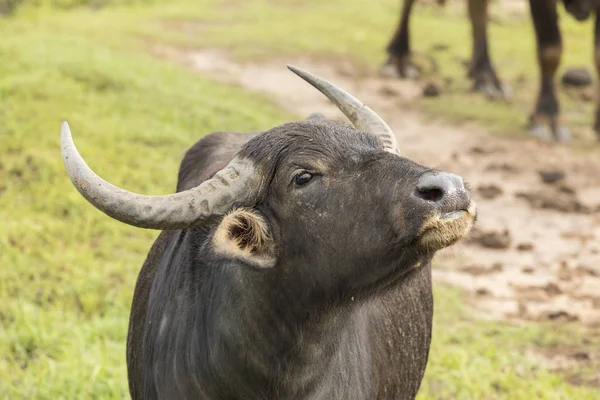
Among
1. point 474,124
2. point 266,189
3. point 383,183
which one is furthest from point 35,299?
point 474,124

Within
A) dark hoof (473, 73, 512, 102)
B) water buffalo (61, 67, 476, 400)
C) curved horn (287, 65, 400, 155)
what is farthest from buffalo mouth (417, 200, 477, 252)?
dark hoof (473, 73, 512, 102)

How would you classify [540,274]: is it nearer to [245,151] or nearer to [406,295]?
[406,295]

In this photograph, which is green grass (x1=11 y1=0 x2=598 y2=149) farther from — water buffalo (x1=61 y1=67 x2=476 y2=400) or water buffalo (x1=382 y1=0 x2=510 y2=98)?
water buffalo (x1=61 y1=67 x2=476 y2=400)

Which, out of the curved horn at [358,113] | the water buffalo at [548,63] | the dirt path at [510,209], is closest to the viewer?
the curved horn at [358,113]

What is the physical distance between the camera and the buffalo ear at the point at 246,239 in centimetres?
283

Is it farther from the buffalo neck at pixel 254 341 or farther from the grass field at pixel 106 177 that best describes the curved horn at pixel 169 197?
the grass field at pixel 106 177

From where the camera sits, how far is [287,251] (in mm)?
2957

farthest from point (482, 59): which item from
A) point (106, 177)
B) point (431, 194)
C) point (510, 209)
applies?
point (431, 194)

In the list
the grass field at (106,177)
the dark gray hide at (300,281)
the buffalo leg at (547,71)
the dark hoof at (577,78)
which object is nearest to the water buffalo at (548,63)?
the buffalo leg at (547,71)

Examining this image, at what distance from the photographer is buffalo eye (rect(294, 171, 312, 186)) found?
2926 mm

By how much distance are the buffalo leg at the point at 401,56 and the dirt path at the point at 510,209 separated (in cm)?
80

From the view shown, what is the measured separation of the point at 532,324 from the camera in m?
5.94

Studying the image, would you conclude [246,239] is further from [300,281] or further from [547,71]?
[547,71]

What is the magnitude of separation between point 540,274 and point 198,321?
4.15 m
